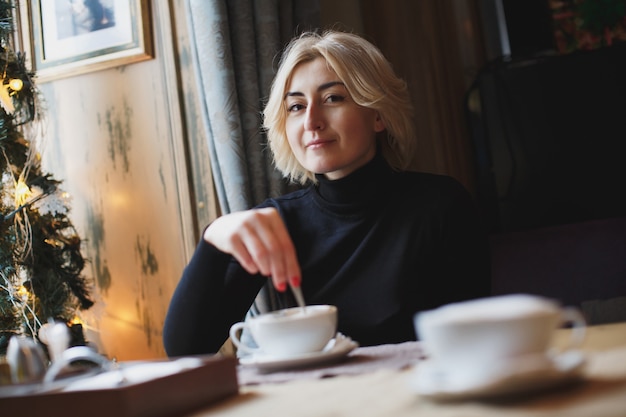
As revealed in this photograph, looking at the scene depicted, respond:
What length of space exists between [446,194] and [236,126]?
0.66 metres

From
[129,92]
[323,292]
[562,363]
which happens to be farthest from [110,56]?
[562,363]

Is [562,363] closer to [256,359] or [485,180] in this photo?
[256,359]

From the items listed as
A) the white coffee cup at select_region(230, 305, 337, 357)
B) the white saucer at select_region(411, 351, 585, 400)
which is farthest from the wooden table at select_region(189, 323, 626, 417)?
the white coffee cup at select_region(230, 305, 337, 357)

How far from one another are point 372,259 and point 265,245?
559 mm

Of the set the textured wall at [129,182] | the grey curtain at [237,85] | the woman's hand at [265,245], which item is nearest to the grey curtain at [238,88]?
the grey curtain at [237,85]

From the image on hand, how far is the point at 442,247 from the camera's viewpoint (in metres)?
1.53

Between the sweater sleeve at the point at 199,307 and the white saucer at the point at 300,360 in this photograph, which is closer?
the white saucer at the point at 300,360

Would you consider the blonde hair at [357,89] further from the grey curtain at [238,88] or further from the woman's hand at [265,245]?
the woman's hand at [265,245]

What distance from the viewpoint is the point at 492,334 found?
54cm

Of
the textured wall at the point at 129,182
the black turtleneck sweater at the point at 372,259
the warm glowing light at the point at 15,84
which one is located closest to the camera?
the black turtleneck sweater at the point at 372,259

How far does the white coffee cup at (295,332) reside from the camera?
88 centimetres

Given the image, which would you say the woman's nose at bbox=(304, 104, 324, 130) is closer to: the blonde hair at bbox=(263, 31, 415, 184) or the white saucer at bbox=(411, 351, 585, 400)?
the blonde hair at bbox=(263, 31, 415, 184)

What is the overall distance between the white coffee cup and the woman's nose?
0.73 metres

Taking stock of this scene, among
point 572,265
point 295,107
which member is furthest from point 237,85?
point 572,265
